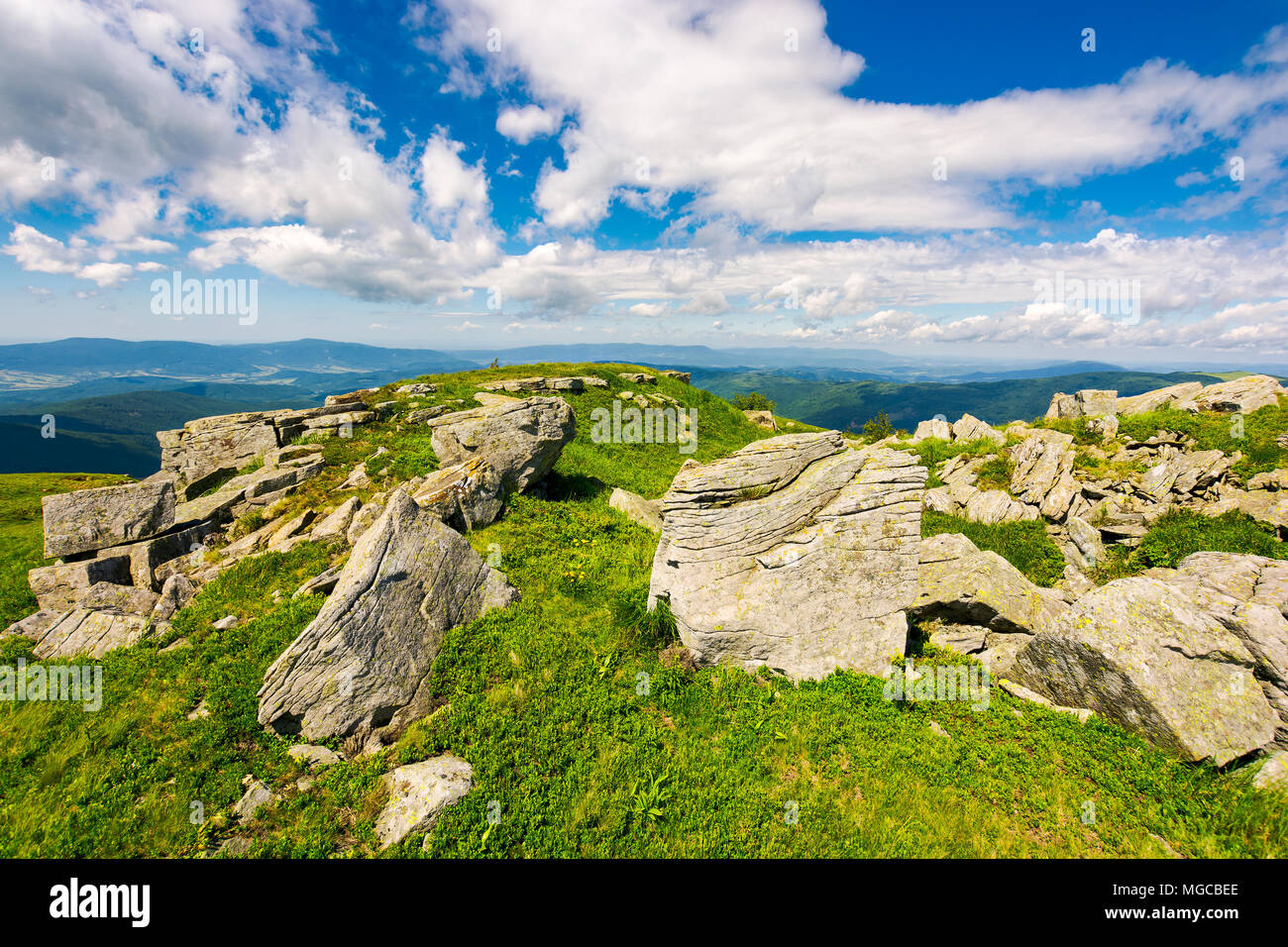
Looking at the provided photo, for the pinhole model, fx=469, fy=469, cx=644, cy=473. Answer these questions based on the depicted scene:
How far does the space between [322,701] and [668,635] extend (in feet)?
26.3

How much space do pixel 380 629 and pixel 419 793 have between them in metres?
3.91

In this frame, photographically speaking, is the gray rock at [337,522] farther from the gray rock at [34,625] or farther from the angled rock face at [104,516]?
the gray rock at [34,625]

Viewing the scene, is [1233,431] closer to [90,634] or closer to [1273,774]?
[1273,774]

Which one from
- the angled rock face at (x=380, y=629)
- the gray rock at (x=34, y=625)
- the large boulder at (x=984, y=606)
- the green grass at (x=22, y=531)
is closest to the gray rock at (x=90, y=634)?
the gray rock at (x=34, y=625)

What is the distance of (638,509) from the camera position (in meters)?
21.0

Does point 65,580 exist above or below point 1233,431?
below

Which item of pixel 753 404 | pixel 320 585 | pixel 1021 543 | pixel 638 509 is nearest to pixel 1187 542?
pixel 1021 543

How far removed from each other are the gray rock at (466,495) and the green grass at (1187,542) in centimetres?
2183

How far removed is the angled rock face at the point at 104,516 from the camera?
50.2 feet

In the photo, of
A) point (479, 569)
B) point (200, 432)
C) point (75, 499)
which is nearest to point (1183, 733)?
point (479, 569)

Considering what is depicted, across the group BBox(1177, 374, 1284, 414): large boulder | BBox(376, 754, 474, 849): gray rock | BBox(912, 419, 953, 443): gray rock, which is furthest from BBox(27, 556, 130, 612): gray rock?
BBox(1177, 374, 1284, 414): large boulder

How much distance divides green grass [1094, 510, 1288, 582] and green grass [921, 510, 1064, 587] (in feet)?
4.52

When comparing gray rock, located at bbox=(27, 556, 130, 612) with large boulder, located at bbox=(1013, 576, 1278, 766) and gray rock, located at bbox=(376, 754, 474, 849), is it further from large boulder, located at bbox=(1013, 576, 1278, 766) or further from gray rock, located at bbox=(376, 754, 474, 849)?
large boulder, located at bbox=(1013, 576, 1278, 766)
